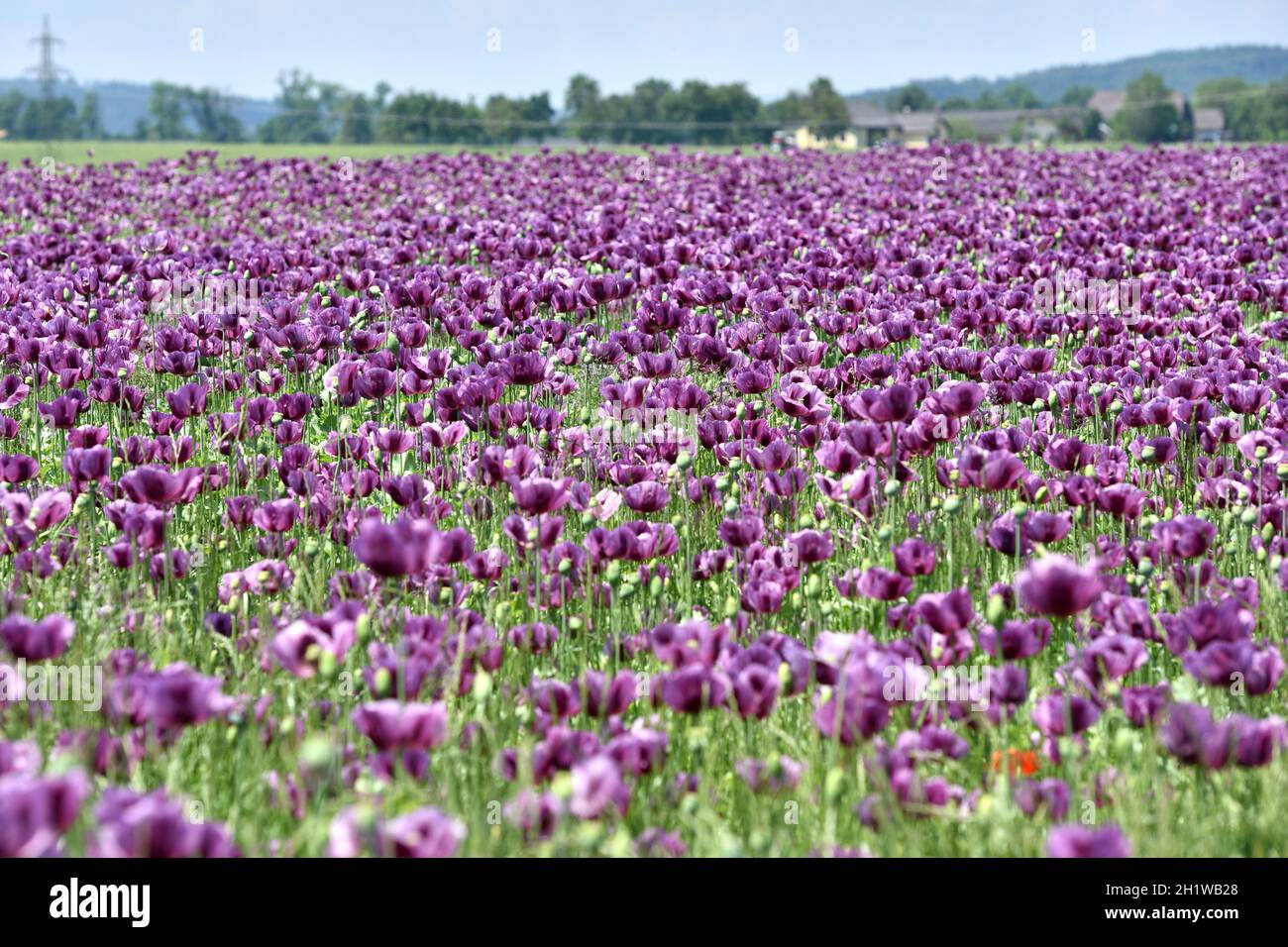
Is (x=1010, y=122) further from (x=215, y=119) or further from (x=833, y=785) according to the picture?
(x=833, y=785)

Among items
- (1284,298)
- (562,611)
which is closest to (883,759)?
(562,611)

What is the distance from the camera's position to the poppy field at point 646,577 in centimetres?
289

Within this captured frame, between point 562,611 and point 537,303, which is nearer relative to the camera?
point 562,611

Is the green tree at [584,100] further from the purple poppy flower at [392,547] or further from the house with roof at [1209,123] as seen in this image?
the purple poppy flower at [392,547]

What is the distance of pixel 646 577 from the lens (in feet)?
15.4

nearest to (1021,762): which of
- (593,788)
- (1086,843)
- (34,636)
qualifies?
(1086,843)

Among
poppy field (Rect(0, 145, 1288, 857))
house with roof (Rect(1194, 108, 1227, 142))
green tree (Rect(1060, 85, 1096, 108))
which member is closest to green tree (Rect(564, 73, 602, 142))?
house with roof (Rect(1194, 108, 1227, 142))

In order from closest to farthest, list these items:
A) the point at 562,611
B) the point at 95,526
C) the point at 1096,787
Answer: the point at 1096,787, the point at 562,611, the point at 95,526

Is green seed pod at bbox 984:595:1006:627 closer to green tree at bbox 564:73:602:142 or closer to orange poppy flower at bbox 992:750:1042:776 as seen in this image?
orange poppy flower at bbox 992:750:1042:776

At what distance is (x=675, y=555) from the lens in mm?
5156

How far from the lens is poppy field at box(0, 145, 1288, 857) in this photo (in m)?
2.89
